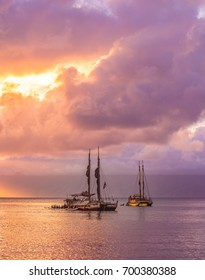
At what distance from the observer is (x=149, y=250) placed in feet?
213

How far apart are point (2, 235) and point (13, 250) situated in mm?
22949

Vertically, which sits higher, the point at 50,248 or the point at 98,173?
the point at 98,173
